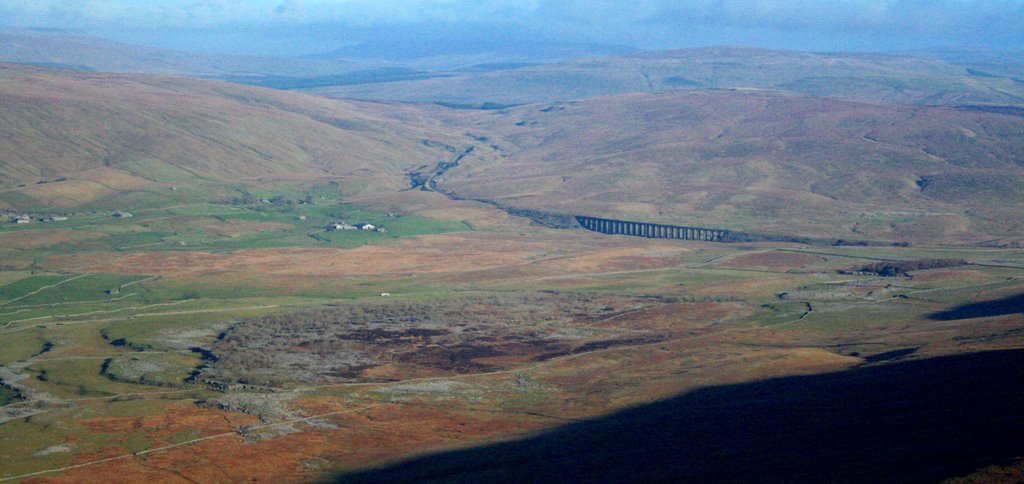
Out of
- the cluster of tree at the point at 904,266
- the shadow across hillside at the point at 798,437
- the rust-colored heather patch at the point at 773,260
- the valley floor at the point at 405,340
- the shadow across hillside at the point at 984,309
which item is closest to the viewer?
the shadow across hillside at the point at 798,437

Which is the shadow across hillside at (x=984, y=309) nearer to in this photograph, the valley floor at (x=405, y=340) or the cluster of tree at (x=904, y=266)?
the valley floor at (x=405, y=340)

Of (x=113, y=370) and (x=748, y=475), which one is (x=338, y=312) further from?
(x=748, y=475)

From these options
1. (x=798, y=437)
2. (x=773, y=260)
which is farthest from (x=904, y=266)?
(x=798, y=437)

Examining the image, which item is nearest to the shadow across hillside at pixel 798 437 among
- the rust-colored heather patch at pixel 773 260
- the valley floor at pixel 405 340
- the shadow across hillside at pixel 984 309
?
the valley floor at pixel 405 340

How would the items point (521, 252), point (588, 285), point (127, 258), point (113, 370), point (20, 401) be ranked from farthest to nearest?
point (521, 252) < point (127, 258) < point (588, 285) < point (113, 370) < point (20, 401)

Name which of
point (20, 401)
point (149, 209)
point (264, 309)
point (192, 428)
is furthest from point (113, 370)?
point (149, 209)

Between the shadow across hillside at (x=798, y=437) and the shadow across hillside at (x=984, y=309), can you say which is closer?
the shadow across hillside at (x=798, y=437)

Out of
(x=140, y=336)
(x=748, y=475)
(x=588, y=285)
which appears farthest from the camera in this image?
(x=588, y=285)

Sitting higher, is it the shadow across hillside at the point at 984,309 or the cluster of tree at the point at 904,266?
the shadow across hillside at the point at 984,309
